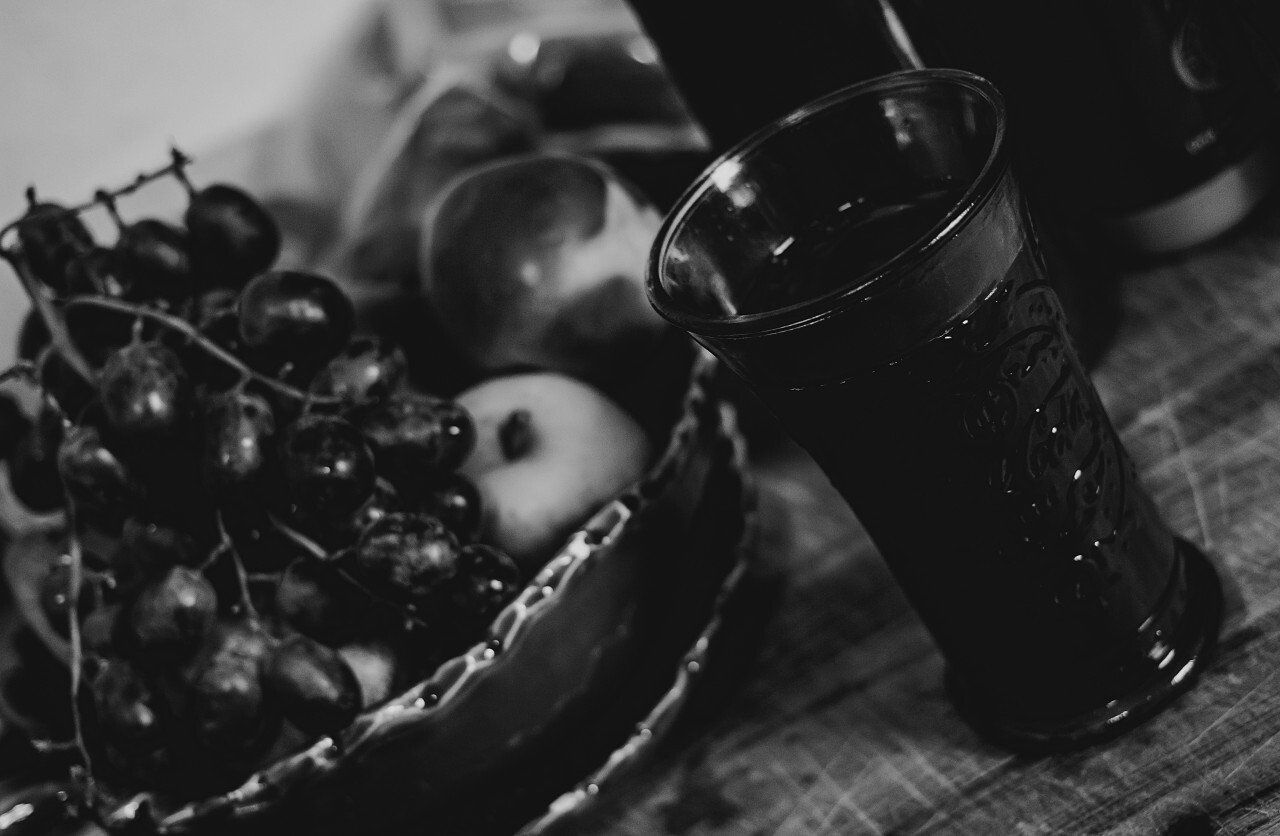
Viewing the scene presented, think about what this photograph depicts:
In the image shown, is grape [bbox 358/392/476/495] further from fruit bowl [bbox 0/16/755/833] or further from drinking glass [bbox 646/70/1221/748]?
drinking glass [bbox 646/70/1221/748]

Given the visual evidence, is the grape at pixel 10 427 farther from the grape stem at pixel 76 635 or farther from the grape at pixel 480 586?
the grape at pixel 480 586

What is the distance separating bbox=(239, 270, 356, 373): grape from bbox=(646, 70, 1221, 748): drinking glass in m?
0.14

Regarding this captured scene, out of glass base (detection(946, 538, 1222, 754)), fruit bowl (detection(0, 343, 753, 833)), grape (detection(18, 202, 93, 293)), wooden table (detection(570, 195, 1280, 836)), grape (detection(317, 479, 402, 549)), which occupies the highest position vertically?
grape (detection(18, 202, 93, 293))

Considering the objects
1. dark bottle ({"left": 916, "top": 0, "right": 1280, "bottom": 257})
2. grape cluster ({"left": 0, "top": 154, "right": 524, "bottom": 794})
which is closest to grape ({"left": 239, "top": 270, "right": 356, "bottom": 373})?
grape cluster ({"left": 0, "top": 154, "right": 524, "bottom": 794})

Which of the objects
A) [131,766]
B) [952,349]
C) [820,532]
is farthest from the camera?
[820,532]

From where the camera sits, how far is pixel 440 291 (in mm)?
539

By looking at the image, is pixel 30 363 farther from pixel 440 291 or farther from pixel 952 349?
A: pixel 952 349

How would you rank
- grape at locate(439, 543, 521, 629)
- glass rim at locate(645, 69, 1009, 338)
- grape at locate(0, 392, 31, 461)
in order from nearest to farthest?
glass rim at locate(645, 69, 1009, 338) → grape at locate(439, 543, 521, 629) → grape at locate(0, 392, 31, 461)

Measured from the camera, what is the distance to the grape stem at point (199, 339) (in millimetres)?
410

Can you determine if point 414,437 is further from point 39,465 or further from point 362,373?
point 39,465

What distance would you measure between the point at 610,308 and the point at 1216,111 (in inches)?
10.1

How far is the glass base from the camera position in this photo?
35cm

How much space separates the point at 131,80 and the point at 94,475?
2.29 feet

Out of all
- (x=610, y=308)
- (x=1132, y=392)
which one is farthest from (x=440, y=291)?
(x=1132, y=392)
